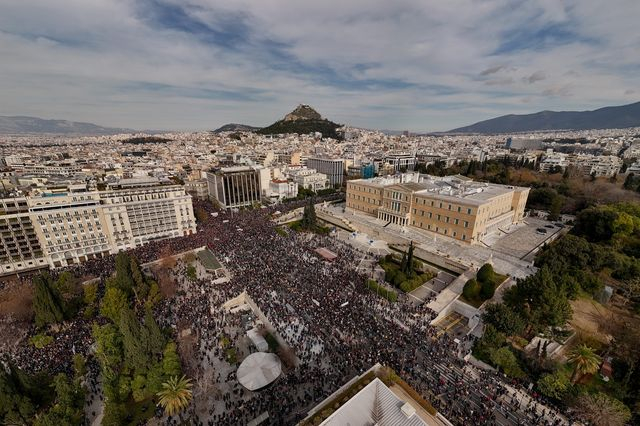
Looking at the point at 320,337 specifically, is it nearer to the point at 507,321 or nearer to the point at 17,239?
the point at 507,321

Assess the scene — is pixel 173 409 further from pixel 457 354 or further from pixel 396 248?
pixel 396 248

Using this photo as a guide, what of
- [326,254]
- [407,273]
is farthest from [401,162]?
[407,273]

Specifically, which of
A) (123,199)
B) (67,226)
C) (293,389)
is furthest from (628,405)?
(67,226)

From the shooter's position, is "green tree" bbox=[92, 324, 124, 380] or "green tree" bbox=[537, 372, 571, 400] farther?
"green tree" bbox=[92, 324, 124, 380]

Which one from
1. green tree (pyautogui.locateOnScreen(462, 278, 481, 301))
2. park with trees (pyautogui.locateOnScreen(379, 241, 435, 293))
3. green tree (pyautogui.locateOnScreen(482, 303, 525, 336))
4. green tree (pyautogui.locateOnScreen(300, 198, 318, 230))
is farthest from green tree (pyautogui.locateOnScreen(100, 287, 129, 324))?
green tree (pyautogui.locateOnScreen(462, 278, 481, 301))

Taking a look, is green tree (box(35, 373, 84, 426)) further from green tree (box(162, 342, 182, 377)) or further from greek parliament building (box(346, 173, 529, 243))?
greek parliament building (box(346, 173, 529, 243))
